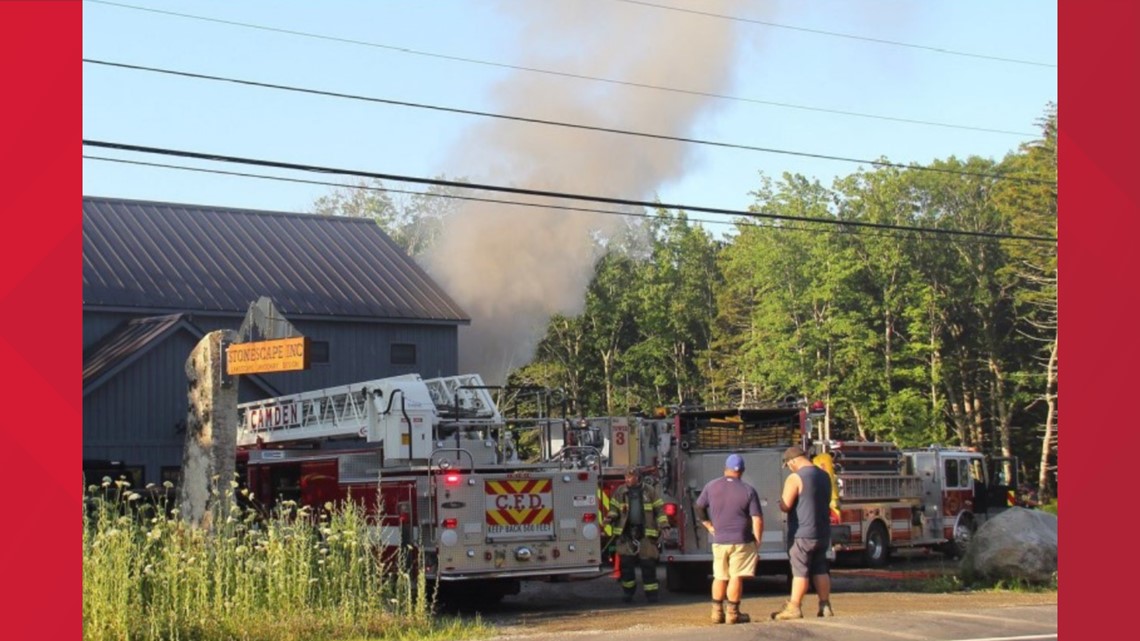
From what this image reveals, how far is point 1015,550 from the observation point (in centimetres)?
1731

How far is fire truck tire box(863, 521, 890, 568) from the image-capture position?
77.6 ft

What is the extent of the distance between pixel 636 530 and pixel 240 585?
19.5 feet

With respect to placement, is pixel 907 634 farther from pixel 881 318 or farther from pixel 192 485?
pixel 881 318

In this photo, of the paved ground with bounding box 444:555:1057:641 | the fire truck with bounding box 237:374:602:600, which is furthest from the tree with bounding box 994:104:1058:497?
the fire truck with bounding box 237:374:602:600

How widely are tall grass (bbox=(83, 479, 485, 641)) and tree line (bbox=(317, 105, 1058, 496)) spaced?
3272 cm

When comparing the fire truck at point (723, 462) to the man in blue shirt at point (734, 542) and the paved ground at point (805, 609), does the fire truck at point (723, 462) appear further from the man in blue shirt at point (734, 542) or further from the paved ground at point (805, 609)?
the man in blue shirt at point (734, 542)

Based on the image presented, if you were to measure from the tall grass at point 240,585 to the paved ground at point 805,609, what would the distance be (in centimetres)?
121

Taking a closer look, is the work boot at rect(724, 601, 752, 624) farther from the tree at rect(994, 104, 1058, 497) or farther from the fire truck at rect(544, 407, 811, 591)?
the tree at rect(994, 104, 1058, 497)

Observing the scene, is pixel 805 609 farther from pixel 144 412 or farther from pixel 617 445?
pixel 144 412

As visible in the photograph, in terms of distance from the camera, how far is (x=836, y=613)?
14.4 m

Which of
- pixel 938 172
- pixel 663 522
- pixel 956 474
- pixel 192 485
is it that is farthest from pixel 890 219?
pixel 192 485

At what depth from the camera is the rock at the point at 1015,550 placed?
17203 millimetres

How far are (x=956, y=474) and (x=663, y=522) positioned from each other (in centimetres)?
1212

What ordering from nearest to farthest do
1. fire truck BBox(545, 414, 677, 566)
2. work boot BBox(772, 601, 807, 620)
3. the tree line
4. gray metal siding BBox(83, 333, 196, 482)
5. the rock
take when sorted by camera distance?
work boot BBox(772, 601, 807, 620) → the rock → fire truck BBox(545, 414, 677, 566) → gray metal siding BBox(83, 333, 196, 482) → the tree line
